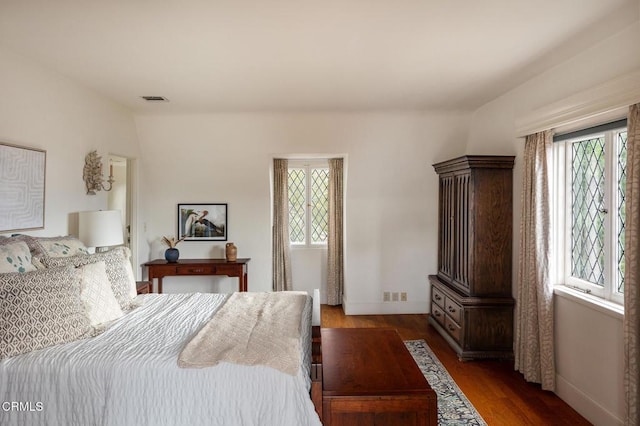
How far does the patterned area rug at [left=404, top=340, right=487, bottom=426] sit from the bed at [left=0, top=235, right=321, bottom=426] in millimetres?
A: 1301

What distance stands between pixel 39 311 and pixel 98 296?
16.7 inches

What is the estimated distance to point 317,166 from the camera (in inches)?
200

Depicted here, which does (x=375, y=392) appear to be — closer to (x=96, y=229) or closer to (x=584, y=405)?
(x=584, y=405)

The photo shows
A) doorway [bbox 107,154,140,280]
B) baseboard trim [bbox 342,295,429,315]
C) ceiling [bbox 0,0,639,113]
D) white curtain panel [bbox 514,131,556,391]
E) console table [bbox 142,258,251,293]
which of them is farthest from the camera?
baseboard trim [bbox 342,295,429,315]

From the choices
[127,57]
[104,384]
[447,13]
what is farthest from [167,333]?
[447,13]

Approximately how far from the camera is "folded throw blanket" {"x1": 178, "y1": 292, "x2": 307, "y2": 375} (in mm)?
1706

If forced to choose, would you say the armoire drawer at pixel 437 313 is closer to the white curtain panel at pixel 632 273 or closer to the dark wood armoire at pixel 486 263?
the dark wood armoire at pixel 486 263

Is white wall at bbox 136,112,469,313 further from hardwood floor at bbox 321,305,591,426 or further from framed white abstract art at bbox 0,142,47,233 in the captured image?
framed white abstract art at bbox 0,142,47,233

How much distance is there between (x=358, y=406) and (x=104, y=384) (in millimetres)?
1170

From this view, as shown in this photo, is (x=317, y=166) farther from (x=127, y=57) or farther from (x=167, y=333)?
(x=167, y=333)

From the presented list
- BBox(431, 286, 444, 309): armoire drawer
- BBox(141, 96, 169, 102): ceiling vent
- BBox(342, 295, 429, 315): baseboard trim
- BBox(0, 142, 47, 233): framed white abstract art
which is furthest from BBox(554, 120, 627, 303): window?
BBox(0, 142, 47, 233): framed white abstract art

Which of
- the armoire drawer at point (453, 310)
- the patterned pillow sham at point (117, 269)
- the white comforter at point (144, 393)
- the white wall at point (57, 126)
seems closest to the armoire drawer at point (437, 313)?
the armoire drawer at point (453, 310)

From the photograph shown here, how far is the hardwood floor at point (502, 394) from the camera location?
2.44m

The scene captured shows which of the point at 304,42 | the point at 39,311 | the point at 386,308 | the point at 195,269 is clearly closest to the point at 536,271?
the point at 386,308
